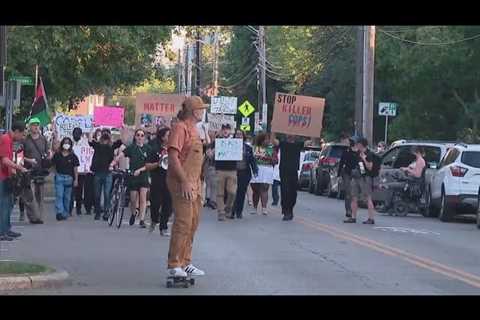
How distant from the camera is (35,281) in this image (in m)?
11.3

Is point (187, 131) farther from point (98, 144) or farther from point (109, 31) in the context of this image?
point (109, 31)

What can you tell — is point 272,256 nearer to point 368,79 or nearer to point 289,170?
point 289,170

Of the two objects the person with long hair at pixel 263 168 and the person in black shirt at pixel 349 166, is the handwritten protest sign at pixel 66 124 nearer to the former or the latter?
the person with long hair at pixel 263 168

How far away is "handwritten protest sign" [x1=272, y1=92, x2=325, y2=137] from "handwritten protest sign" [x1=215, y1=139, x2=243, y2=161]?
3.81 meters

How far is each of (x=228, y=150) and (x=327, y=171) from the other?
42.8 feet

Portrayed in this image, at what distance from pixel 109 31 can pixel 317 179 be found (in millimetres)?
9833

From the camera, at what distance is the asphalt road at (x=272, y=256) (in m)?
11.5

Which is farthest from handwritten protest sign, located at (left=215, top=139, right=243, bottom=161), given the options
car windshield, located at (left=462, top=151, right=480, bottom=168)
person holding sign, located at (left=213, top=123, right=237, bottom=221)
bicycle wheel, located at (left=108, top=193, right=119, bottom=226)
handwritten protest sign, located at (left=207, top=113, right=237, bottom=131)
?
handwritten protest sign, located at (left=207, top=113, right=237, bottom=131)

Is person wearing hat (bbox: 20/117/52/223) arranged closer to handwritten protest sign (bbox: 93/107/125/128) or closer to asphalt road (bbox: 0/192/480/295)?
asphalt road (bbox: 0/192/480/295)

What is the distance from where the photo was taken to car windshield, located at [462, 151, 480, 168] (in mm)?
23016

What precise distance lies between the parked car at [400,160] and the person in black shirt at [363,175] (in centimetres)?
310

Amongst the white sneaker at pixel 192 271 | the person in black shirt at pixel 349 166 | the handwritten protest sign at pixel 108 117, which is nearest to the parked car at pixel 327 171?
the handwritten protest sign at pixel 108 117

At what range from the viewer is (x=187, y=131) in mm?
11375
